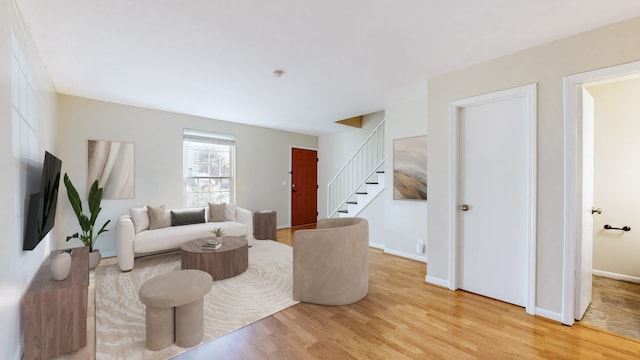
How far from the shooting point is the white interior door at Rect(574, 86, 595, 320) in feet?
7.65

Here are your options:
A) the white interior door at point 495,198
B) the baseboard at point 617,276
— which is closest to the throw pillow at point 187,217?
the white interior door at point 495,198

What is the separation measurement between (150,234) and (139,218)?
453 mm

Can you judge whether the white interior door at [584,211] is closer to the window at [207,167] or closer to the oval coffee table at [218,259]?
the oval coffee table at [218,259]

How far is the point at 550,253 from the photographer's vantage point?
7.95 feet

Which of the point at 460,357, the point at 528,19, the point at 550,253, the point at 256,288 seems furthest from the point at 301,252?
the point at 528,19

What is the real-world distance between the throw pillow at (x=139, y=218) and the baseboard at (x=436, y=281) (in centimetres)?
414

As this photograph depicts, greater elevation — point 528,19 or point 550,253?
point 528,19

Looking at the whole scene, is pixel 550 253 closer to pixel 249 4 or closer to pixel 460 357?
pixel 460 357

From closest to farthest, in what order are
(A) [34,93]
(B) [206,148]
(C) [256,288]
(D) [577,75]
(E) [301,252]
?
1. (D) [577,75]
2. (A) [34,93]
3. (E) [301,252]
4. (C) [256,288]
5. (B) [206,148]

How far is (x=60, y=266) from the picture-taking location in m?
2.03

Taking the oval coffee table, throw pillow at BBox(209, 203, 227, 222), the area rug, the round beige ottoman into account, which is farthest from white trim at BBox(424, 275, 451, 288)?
throw pillow at BBox(209, 203, 227, 222)

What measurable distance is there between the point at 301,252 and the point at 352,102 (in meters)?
2.62

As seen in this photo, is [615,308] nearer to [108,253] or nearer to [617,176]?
[617,176]

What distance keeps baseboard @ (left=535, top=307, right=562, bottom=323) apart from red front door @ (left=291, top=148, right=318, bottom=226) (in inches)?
202
